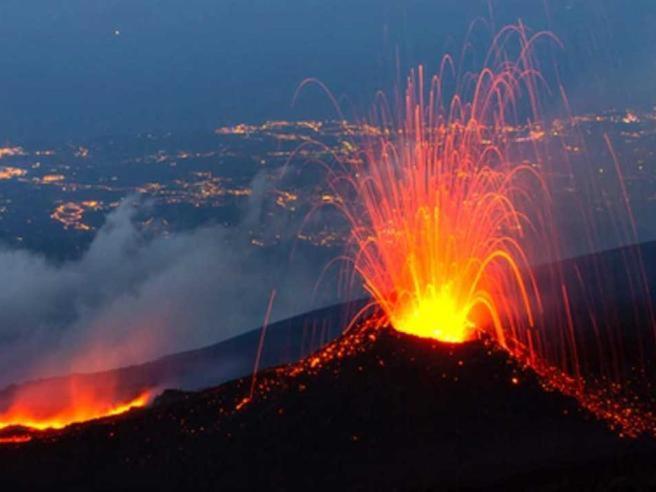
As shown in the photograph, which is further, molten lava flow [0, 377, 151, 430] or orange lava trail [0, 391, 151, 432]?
molten lava flow [0, 377, 151, 430]

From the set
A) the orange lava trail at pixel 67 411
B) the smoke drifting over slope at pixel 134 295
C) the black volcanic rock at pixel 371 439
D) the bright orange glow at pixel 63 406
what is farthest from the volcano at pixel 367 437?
the smoke drifting over slope at pixel 134 295

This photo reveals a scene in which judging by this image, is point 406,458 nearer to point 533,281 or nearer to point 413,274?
point 413,274

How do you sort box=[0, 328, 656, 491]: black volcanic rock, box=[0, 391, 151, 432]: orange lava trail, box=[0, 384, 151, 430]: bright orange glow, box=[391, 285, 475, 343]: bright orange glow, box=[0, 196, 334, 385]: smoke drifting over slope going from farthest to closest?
1. box=[0, 196, 334, 385]: smoke drifting over slope
2. box=[0, 384, 151, 430]: bright orange glow
3. box=[0, 391, 151, 432]: orange lava trail
4. box=[391, 285, 475, 343]: bright orange glow
5. box=[0, 328, 656, 491]: black volcanic rock

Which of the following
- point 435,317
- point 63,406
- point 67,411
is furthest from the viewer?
point 63,406

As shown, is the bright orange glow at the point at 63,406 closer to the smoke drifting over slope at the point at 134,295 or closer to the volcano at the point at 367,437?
the volcano at the point at 367,437

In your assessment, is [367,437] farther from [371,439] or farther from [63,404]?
[63,404]

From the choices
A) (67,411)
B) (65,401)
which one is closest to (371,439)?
(67,411)

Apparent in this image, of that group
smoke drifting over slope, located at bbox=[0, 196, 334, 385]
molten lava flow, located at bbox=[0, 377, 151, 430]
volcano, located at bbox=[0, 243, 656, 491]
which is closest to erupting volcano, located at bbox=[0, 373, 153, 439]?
molten lava flow, located at bbox=[0, 377, 151, 430]

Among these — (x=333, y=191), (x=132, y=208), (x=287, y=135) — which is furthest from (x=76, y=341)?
(x=287, y=135)

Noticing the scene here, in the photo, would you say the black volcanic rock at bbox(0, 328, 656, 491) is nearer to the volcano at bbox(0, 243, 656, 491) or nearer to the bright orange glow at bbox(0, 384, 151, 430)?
the volcano at bbox(0, 243, 656, 491)
